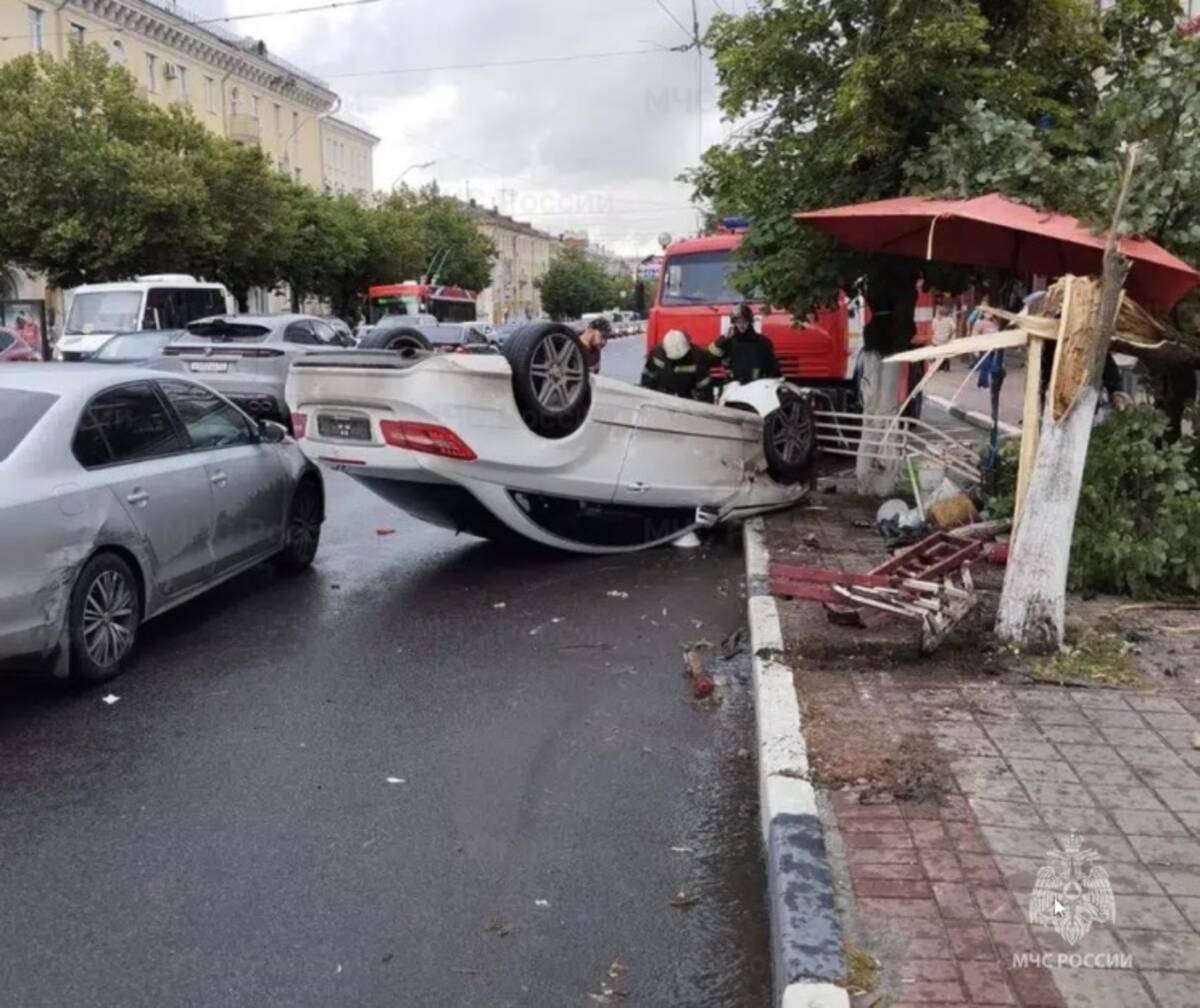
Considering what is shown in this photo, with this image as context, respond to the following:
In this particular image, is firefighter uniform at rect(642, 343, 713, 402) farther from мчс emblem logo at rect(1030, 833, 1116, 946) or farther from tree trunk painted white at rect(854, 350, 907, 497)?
мчс emblem logo at rect(1030, 833, 1116, 946)

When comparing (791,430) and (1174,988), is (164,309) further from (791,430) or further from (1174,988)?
(1174,988)

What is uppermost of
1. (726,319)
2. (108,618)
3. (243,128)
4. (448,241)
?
(243,128)

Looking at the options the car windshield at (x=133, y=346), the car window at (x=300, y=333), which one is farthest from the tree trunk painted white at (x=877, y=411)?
the car windshield at (x=133, y=346)

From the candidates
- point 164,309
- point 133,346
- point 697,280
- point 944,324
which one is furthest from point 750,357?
point 164,309

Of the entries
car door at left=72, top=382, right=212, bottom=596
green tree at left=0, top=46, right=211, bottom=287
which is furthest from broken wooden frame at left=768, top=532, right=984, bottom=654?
green tree at left=0, top=46, right=211, bottom=287

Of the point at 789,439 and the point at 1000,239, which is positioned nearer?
the point at 1000,239

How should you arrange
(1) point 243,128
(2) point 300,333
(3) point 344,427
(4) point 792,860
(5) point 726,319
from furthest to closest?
1. (1) point 243,128
2. (2) point 300,333
3. (5) point 726,319
4. (3) point 344,427
5. (4) point 792,860

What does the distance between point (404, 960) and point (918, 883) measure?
5.18ft

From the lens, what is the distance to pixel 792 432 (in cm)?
978

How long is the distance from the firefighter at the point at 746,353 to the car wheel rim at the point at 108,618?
6.42 meters

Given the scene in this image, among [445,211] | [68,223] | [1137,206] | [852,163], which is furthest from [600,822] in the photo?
[445,211]

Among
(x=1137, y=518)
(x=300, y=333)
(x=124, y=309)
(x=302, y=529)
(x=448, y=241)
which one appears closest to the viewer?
(x=1137, y=518)

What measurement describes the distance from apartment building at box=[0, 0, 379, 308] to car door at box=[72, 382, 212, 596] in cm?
3359

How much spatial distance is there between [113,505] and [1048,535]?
4.61m
